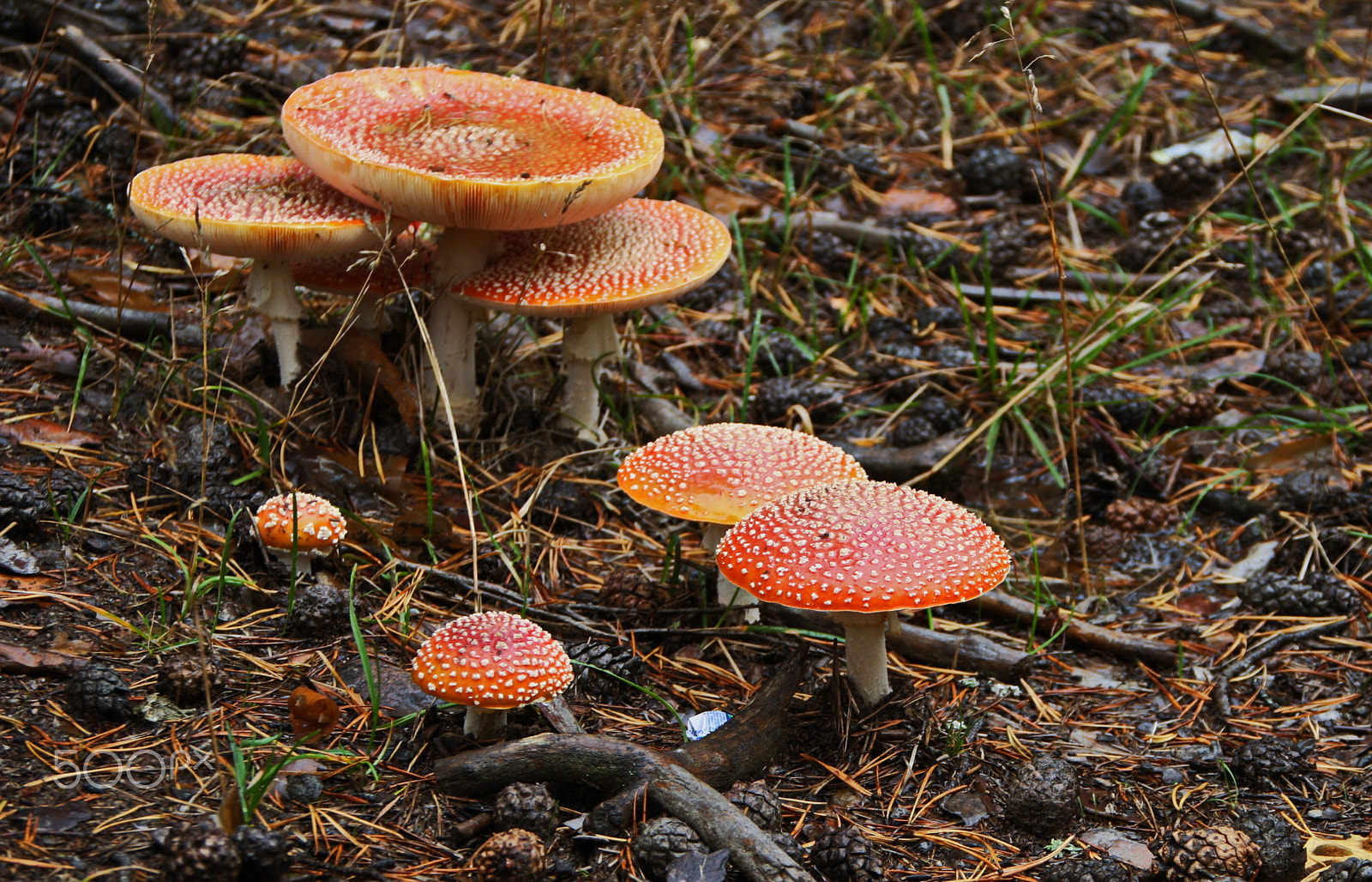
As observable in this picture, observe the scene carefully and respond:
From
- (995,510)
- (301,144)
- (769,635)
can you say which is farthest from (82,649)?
(995,510)

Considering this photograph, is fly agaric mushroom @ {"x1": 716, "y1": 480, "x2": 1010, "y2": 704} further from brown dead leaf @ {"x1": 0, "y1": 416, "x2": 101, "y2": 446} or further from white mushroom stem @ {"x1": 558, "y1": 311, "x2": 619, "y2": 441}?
brown dead leaf @ {"x1": 0, "y1": 416, "x2": 101, "y2": 446}

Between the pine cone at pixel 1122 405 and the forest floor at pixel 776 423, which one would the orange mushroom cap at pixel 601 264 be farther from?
the pine cone at pixel 1122 405

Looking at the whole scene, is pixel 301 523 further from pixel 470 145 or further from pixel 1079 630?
pixel 1079 630

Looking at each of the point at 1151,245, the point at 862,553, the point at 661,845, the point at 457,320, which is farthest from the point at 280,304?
the point at 1151,245

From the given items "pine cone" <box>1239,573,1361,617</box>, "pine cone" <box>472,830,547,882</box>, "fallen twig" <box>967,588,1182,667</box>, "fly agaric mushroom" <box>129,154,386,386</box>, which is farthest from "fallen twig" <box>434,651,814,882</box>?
"pine cone" <box>1239,573,1361,617</box>

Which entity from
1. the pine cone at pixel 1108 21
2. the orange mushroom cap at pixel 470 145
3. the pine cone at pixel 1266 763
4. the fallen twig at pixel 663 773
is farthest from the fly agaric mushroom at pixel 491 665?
the pine cone at pixel 1108 21

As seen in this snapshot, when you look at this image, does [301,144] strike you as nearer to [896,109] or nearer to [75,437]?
[75,437]
